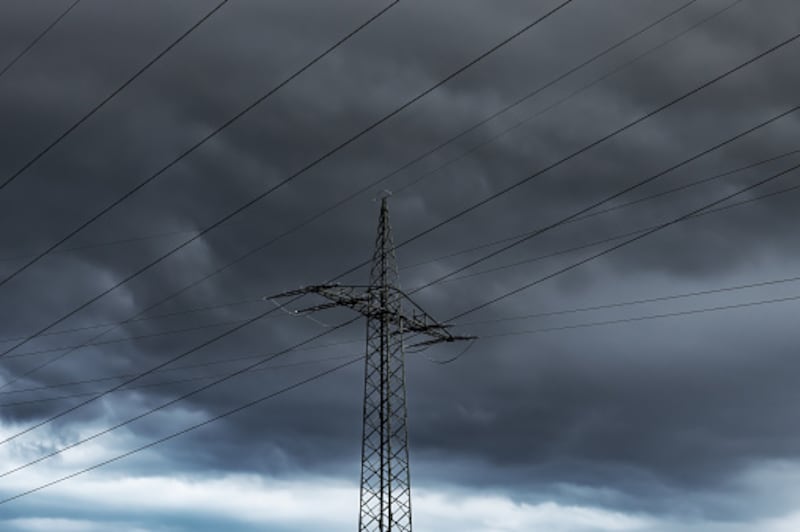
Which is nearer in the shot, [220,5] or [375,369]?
[220,5]

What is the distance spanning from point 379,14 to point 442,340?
24.3 meters

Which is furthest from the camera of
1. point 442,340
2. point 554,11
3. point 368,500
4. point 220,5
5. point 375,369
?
point 442,340

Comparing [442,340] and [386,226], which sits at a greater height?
[386,226]

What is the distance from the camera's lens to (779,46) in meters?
26.1

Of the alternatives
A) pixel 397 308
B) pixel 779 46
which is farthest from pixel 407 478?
pixel 779 46

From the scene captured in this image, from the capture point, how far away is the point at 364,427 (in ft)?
136

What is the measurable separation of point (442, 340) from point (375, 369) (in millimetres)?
5440

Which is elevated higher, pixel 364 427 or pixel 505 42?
pixel 505 42

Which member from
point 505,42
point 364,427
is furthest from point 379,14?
point 364,427

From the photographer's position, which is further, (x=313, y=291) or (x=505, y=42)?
(x=313, y=291)

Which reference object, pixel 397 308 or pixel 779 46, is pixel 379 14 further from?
pixel 397 308

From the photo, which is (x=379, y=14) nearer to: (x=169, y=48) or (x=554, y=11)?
(x=554, y=11)

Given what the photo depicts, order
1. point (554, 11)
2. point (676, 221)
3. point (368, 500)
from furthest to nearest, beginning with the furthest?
point (368, 500) → point (676, 221) → point (554, 11)

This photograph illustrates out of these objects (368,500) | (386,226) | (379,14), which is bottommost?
(368,500)
